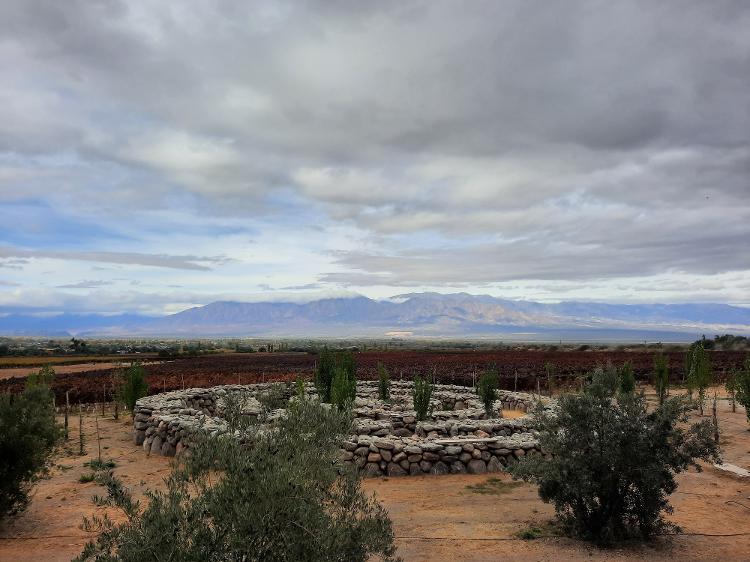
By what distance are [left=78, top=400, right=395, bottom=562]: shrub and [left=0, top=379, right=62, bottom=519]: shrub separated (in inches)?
223

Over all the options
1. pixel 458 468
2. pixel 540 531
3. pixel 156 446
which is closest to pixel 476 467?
pixel 458 468

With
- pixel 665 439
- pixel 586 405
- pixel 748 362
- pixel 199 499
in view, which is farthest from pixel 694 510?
pixel 748 362

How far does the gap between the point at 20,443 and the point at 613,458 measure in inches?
395

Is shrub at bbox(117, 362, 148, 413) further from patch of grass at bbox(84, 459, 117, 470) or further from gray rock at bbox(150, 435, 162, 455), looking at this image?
patch of grass at bbox(84, 459, 117, 470)

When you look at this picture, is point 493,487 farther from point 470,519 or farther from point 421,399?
point 421,399

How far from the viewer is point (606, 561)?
25.1 feet

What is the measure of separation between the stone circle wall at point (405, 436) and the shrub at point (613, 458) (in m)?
2.41

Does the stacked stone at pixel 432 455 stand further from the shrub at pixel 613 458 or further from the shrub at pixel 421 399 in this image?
the shrub at pixel 613 458

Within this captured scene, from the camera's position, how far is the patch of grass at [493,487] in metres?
11.6

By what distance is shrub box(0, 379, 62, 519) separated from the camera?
359 inches

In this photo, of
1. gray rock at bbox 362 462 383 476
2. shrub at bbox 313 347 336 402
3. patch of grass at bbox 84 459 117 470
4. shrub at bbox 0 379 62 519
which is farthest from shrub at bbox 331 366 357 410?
shrub at bbox 0 379 62 519

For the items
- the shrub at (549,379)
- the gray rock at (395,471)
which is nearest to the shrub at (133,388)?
the gray rock at (395,471)

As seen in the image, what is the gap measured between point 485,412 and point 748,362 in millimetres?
9334

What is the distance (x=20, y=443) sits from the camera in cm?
921
